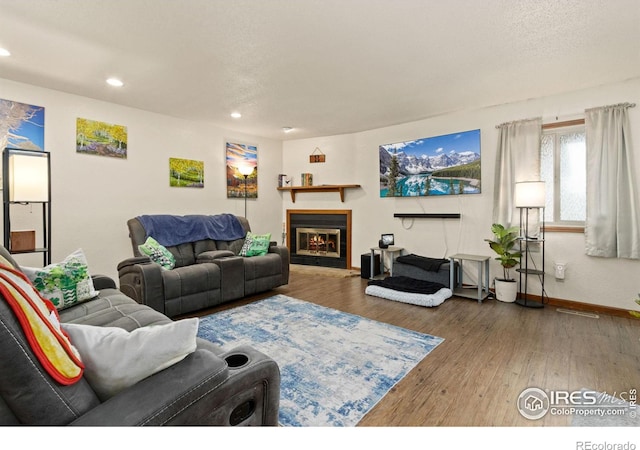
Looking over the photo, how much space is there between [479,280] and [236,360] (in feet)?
11.0

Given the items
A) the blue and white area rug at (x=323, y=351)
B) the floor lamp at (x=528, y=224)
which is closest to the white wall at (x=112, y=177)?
the blue and white area rug at (x=323, y=351)

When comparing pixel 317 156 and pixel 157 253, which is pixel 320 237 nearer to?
pixel 317 156

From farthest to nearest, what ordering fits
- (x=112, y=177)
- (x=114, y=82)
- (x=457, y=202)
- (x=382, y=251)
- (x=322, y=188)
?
(x=322, y=188)
(x=382, y=251)
(x=457, y=202)
(x=112, y=177)
(x=114, y=82)

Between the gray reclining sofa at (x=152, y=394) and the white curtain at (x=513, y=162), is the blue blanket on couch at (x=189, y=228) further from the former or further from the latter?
the white curtain at (x=513, y=162)

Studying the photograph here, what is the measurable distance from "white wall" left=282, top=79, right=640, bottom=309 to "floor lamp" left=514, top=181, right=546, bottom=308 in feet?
0.49

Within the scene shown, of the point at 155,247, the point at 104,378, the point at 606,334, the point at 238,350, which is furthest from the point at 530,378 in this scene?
the point at 155,247

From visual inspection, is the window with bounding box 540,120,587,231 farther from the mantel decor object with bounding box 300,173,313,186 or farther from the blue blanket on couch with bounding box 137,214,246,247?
the blue blanket on couch with bounding box 137,214,246,247

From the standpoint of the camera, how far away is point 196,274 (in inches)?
131

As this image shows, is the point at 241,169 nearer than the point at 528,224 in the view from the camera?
No

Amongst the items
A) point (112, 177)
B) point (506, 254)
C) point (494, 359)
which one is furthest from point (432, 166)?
point (112, 177)

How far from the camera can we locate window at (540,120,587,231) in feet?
11.5

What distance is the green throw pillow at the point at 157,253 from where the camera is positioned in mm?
3412

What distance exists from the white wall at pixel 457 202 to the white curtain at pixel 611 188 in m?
A: 0.11
